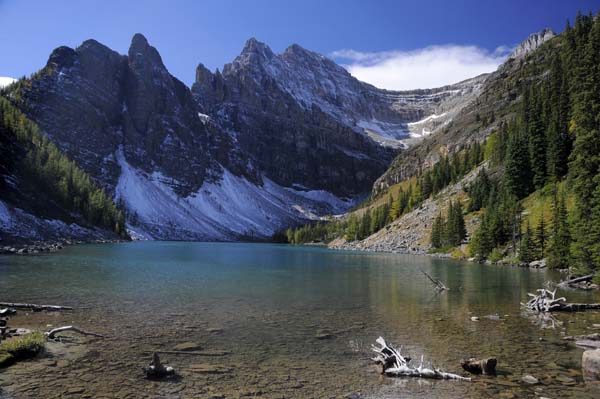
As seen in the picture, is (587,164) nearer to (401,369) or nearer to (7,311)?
(401,369)

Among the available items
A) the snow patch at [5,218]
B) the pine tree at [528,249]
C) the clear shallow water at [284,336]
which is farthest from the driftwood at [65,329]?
the snow patch at [5,218]

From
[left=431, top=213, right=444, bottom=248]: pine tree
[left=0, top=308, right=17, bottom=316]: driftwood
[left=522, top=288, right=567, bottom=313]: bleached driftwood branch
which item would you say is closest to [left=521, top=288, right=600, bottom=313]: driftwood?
[left=522, top=288, right=567, bottom=313]: bleached driftwood branch

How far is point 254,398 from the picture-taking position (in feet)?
43.5

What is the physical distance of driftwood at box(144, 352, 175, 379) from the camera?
14.8m

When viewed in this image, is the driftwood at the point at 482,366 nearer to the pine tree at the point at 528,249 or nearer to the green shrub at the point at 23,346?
the green shrub at the point at 23,346

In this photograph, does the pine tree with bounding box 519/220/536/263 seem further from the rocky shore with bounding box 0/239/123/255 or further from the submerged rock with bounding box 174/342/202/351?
the rocky shore with bounding box 0/239/123/255

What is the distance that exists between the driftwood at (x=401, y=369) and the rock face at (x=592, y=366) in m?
4.25

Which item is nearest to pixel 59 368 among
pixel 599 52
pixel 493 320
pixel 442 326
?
pixel 442 326

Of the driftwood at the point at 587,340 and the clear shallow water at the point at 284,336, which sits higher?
the driftwood at the point at 587,340

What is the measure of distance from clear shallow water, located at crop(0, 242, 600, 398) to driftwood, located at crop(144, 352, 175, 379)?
0.43m

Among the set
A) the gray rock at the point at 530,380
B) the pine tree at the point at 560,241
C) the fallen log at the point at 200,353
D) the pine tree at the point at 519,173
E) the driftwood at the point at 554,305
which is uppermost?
the pine tree at the point at 519,173

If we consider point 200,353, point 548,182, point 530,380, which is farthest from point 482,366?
→ point 548,182

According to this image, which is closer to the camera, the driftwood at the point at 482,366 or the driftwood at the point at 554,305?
the driftwood at the point at 482,366

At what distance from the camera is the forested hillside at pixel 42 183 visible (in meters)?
116
